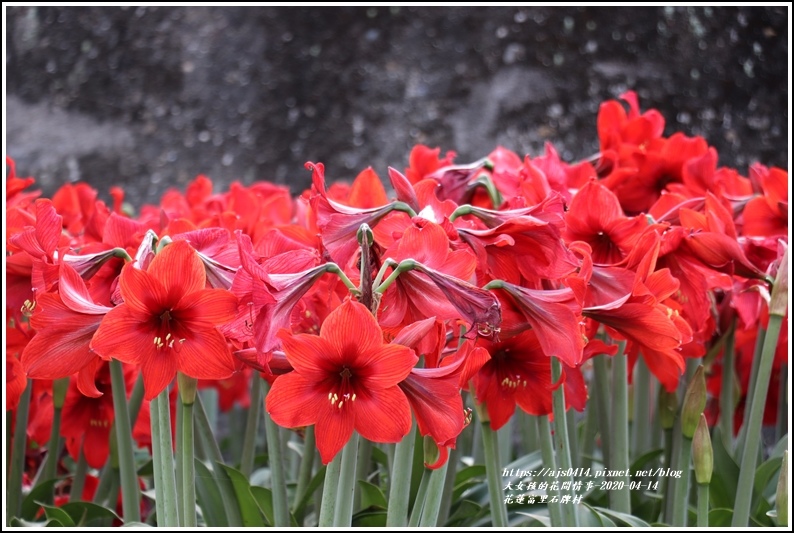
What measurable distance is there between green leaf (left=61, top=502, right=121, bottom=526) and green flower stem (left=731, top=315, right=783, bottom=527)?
0.91 metres

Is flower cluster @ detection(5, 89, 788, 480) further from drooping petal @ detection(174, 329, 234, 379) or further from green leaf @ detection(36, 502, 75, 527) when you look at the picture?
green leaf @ detection(36, 502, 75, 527)

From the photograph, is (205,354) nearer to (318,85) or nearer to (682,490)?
(682,490)

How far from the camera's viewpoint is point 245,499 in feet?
4.27

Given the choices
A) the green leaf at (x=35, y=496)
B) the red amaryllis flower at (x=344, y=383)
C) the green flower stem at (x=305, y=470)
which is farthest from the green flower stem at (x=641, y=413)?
the green leaf at (x=35, y=496)

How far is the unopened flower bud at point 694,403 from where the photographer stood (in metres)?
1.16

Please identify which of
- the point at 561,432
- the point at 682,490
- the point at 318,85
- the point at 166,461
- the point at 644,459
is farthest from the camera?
A: the point at 318,85

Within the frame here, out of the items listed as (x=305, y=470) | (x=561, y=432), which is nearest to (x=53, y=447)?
(x=305, y=470)

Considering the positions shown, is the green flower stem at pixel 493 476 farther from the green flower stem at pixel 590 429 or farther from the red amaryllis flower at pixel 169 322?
the green flower stem at pixel 590 429

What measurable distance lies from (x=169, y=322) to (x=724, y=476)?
956mm

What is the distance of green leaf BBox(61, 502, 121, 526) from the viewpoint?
137 centimetres

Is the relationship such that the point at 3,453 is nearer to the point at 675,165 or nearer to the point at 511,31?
the point at 675,165

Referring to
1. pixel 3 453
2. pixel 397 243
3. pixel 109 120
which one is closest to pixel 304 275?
pixel 397 243

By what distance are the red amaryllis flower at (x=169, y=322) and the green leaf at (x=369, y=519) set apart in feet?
1.47

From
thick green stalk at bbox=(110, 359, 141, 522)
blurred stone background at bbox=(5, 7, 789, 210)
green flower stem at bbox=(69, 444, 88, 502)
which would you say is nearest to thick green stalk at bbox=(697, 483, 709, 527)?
thick green stalk at bbox=(110, 359, 141, 522)
